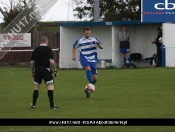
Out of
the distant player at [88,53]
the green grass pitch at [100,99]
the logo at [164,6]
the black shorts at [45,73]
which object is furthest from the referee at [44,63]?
the logo at [164,6]

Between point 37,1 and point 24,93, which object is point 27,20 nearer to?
point 37,1

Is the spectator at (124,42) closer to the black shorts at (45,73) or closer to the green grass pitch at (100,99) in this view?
the green grass pitch at (100,99)

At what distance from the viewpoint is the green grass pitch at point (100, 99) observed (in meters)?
14.2

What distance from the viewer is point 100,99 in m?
18.1

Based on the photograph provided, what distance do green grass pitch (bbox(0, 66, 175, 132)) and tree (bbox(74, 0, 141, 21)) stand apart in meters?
21.9

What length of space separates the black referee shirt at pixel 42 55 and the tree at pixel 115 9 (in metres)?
32.9

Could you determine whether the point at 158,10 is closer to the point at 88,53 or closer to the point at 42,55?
the point at 88,53

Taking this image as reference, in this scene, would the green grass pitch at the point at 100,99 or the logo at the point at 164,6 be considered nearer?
the green grass pitch at the point at 100,99

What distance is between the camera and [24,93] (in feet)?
66.4

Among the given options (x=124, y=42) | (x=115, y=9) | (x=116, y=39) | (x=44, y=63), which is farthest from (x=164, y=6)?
(x=44, y=63)

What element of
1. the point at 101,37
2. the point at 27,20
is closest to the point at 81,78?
the point at 27,20

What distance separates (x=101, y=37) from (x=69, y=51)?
6.38 feet

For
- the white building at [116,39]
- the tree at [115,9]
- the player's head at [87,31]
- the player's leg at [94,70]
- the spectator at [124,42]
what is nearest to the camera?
the player's head at [87,31]

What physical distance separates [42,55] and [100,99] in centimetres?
292
